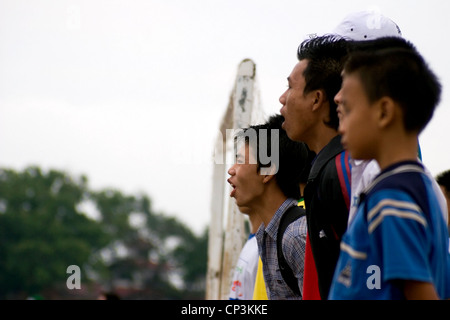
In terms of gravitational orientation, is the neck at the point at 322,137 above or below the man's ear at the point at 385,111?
above

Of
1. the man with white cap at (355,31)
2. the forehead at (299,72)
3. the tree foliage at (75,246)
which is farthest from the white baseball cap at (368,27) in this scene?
the tree foliage at (75,246)

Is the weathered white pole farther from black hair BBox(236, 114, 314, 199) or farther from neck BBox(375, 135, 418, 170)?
neck BBox(375, 135, 418, 170)

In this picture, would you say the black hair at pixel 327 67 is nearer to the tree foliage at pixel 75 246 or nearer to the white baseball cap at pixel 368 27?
the white baseball cap at pixel 368 27

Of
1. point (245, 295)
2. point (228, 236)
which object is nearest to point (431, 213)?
point (245, 295)

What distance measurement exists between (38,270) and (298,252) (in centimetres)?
6063

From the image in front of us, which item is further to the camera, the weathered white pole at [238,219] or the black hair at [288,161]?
the weathered white pole at [238,219]

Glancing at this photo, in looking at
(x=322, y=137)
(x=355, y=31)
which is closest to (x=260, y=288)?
(x=322, y=137)

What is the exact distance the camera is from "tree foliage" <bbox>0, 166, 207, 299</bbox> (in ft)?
204

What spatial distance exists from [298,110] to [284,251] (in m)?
0.75

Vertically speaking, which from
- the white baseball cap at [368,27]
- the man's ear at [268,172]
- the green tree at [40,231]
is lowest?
the man's ear at [268,172]

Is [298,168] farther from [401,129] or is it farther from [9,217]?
[9,217]

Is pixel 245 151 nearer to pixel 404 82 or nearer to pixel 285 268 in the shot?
pixel 285 268

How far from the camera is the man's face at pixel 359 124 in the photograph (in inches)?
81.5

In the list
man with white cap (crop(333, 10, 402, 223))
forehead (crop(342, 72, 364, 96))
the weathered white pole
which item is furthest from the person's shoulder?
the weathered white pole
